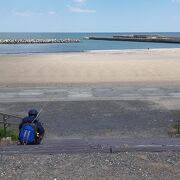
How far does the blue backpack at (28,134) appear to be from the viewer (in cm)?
704

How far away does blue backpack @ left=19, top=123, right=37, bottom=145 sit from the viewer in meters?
7.04

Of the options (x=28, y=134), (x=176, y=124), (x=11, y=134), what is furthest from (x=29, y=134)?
(x=176, y=124)

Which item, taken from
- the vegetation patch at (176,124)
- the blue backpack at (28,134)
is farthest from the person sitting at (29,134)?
the vegetation patch at (176,124)

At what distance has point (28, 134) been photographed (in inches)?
279

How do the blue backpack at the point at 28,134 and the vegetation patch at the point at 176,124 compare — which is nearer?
the blue backpack at the point at 28,134

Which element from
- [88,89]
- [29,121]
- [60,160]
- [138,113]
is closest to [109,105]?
[138,113]

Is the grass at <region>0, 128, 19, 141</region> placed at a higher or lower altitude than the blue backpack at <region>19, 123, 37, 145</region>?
lower

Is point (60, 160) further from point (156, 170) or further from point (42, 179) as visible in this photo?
point (156, 170)

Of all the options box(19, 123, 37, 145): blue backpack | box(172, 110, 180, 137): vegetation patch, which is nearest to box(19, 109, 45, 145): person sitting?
box(19, 123, 37, 145): blue backpack

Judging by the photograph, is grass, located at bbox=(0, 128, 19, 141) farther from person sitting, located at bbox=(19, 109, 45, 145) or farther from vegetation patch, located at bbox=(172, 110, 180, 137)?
vegetation patch, located at bbox=(172, 110, 180, 137)

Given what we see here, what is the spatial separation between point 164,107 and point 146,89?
4992mm

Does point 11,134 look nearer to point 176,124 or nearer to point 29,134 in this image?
point 29,134

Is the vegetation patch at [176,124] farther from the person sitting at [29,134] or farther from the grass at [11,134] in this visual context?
the person sitting at [29,134]

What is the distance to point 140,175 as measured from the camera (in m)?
5.60
